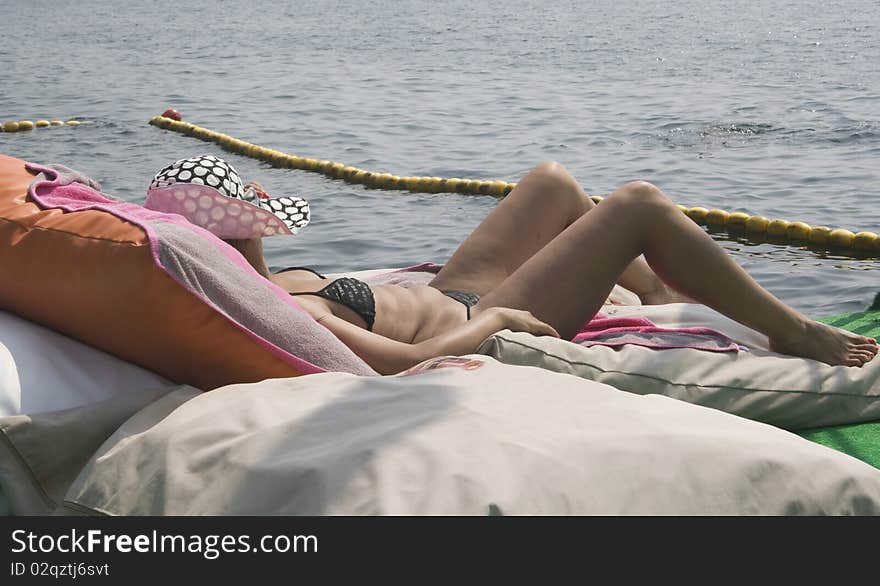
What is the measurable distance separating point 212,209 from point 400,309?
2.25 ft

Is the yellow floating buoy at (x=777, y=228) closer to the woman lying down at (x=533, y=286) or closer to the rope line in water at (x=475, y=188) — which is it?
the rope line in water at (x=475, y=188)

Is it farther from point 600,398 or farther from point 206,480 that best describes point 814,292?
point 206,480

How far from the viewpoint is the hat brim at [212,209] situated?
2.96m

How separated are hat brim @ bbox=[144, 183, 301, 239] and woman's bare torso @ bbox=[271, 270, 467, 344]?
0.28 m

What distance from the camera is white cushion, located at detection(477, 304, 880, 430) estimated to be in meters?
2.83

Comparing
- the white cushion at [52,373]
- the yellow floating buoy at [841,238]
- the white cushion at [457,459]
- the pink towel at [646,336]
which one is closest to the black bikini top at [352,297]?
the pink towel at [646,336]

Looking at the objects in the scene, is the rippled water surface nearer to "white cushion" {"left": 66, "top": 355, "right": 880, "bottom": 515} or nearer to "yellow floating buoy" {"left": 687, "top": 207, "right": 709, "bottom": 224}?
"yellow floating buoy" {"left": 687, "top": 207, "right": 709, "bottom": 224}

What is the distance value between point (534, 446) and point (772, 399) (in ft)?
4.10

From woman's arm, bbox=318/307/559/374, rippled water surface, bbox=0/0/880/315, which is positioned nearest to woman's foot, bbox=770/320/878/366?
woman's arm, bbox=318/307/559/374

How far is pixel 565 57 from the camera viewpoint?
19688 millimetres

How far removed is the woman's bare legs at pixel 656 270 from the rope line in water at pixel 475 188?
12.5ft

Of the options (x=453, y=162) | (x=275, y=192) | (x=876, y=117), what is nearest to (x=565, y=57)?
(x=876, y=117)

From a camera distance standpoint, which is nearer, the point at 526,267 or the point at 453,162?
the point at 526,267

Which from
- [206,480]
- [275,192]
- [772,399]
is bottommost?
[275,192]
